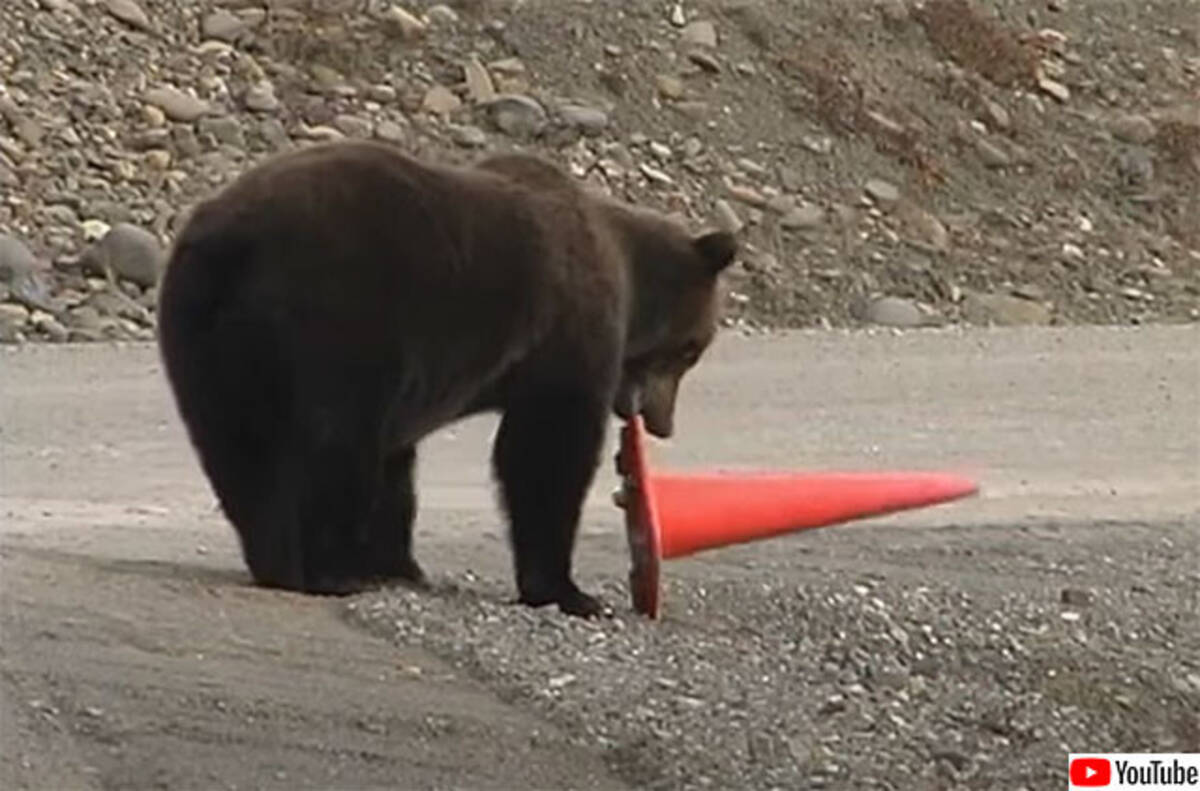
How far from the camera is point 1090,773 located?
6.68 m

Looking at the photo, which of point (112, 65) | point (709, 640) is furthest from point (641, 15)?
point (709, 640)

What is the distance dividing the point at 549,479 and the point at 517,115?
16460 millimetres

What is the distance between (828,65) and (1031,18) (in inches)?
144

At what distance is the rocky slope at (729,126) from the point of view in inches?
917

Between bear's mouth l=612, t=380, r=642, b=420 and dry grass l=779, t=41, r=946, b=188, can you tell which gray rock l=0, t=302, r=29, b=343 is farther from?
dry grass l=779, t=41, r=946, b=188

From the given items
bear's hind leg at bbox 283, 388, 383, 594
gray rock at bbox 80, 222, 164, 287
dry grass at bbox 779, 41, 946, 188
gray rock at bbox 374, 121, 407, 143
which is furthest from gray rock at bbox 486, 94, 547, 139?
bear's hind leg at bbox 283, 388, 383, 594

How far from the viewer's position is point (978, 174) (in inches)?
1069

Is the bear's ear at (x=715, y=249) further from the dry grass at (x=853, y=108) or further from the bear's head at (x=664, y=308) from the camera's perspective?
the dry grass at (x=853, y=108)

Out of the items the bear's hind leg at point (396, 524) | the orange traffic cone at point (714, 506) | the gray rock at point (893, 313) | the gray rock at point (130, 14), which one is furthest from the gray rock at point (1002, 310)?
the bear's hind leg at point (396, 524)

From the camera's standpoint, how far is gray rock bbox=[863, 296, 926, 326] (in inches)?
894

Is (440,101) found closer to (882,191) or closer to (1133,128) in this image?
(882,191)

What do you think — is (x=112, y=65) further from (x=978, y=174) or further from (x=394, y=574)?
(x=394, y=574)

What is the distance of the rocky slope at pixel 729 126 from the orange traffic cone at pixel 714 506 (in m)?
10.9

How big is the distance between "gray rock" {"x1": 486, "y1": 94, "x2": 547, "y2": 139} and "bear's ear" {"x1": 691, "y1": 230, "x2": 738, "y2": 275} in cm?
1501
